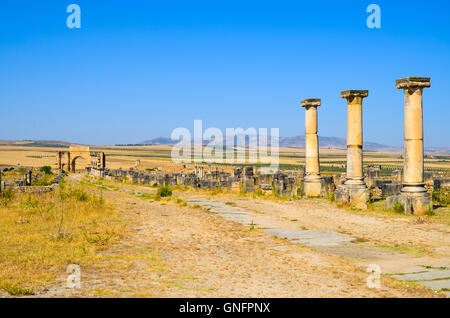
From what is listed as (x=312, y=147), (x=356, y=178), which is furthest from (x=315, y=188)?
(x=356, y=178)

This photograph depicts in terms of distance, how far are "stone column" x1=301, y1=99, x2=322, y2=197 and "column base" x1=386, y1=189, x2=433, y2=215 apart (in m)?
5.46

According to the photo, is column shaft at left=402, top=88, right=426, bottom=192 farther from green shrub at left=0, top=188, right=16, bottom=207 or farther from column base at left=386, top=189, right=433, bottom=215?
green shrub at left=0, top=188, right=16, bottom=207

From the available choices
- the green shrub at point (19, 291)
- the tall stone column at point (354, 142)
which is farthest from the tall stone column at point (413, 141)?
the green shrub at point (19, 291)

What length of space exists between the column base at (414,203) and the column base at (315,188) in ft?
17.6

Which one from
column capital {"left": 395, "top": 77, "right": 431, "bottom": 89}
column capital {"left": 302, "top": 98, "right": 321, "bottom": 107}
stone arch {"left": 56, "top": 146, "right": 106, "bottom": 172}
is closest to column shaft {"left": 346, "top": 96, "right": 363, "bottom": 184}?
column capital {"left": 395, "top": 77, "right": 431, "bottom": 89}

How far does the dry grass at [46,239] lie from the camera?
5.96m

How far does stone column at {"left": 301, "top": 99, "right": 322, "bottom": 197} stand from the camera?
18344 millimetres

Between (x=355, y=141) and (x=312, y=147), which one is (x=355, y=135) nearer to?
(x=355, y=141)

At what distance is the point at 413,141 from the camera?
13.1 metres

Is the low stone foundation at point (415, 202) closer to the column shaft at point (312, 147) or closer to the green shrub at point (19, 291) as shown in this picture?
the column shaft at point (312, 147)
